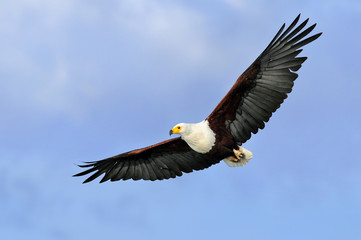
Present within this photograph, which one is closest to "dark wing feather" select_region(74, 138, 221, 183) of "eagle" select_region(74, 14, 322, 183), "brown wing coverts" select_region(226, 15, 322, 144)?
"eagle" select_region(74, 14, 322, 183)

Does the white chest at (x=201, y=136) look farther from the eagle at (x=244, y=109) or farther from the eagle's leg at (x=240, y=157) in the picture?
the eagle's leg at (x=240, y=157)

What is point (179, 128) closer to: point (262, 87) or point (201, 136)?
point (201, 136)

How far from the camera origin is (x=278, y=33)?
470 inches

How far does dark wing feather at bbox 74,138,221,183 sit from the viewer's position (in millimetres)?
13242

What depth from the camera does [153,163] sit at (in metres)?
13.7

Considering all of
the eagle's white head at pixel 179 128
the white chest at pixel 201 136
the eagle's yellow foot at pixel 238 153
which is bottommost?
the eagle's yellow foot at pixel 238 153

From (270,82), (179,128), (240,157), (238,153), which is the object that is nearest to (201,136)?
(179,128)

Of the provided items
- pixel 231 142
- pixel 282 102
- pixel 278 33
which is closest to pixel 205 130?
pixel 231 142

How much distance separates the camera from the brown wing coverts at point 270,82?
38.8 feet

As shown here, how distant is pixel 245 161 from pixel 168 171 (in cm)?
195

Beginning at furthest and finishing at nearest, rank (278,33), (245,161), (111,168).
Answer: (111,168) → (245,161) → (278,33)

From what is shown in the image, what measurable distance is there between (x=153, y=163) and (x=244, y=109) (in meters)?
2.79

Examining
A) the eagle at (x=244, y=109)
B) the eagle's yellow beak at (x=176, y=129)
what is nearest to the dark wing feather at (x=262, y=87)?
the eagle at (x=244, y=109)

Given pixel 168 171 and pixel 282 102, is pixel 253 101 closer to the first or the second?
pixel 282 102
